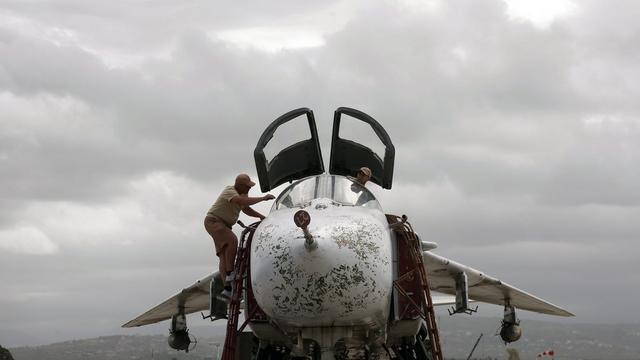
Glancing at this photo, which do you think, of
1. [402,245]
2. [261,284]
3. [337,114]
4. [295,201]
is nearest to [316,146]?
[337,114]

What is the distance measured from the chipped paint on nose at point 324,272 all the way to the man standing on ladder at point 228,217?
5.28ft

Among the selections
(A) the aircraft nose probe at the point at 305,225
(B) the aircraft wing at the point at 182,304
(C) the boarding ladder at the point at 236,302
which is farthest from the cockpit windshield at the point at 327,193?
(B) the aircraft wing at the point at 182,304

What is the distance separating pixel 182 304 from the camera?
16578 mm

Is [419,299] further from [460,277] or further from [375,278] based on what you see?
[460,277]

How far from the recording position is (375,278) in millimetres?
9094

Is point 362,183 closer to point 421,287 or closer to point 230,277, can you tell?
point 421,287

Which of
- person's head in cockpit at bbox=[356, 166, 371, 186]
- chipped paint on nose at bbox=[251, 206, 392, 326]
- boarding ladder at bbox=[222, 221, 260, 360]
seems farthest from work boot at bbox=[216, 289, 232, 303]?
person's head in cockpit at bbox=[356, 166, 371, 186]

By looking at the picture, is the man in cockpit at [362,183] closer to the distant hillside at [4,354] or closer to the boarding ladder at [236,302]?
the boarding ladder at [236,302]

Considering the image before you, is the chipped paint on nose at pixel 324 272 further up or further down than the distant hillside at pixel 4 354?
further up

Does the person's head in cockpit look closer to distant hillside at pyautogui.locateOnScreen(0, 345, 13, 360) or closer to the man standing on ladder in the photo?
the man standing on ladder

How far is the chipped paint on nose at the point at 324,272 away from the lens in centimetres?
870

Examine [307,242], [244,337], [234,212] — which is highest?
[234,212]

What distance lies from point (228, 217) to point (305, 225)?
311 cm

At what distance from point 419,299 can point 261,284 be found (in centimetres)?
220
